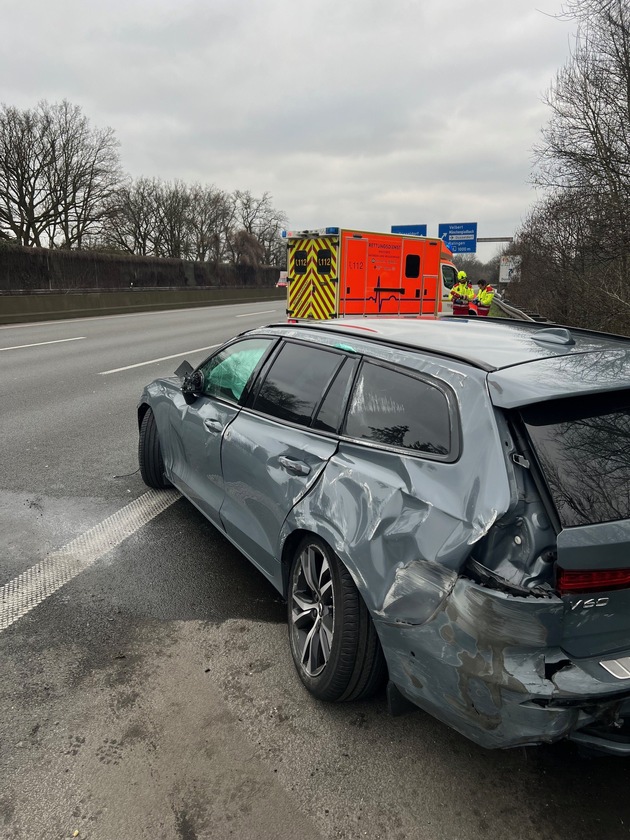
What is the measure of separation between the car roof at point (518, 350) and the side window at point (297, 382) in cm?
16

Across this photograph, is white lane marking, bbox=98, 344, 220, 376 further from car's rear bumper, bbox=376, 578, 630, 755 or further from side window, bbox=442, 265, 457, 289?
car's rear bumper, bbox=376, 578, 630, 755

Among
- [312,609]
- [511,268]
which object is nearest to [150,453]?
[312,609]

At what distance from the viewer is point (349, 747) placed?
232 centimetres

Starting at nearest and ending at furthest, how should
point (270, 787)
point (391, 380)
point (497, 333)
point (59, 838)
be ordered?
point (59, 838) → point (270, 787) → point (391, 380) → point (497, 333)

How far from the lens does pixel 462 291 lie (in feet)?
58.6

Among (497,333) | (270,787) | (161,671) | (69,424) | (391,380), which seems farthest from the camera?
(69,424)

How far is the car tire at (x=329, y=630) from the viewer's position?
2.31m

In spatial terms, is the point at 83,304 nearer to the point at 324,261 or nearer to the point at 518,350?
the point at 324,261

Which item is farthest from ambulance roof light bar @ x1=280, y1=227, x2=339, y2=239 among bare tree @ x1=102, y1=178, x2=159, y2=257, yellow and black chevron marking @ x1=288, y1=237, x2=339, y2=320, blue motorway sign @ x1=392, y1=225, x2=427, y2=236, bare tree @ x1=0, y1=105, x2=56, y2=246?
bare tree @ x1=102, y1=178, x2=159, y2=257

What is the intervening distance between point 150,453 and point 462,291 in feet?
Result: 48.9

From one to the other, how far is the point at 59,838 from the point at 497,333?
8.92 ft

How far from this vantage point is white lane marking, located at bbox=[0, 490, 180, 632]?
10.9 ft

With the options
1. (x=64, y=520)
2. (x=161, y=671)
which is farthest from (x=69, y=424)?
(x=161, y=671)

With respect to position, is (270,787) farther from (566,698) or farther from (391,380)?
(391,380)
